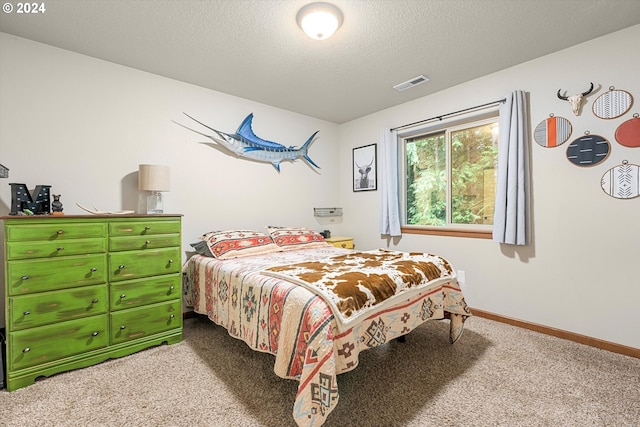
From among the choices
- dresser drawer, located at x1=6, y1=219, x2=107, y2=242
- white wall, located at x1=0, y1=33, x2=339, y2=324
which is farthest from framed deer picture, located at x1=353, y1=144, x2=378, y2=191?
dresser drawer, located at x1=6, y1=219, x2=107, y2=242

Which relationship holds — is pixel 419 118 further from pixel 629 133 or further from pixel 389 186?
pixel 629 133

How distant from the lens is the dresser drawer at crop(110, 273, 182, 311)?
7.18ft

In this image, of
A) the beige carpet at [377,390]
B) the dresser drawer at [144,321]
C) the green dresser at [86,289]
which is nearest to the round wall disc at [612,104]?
the beige carpet at [377,390]

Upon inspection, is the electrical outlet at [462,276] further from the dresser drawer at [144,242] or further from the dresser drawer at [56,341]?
the dresser drawer at [56,341]

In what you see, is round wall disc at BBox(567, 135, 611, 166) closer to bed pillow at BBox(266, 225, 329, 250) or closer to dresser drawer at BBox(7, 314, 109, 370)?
bed pillow at BBox(266, 225, 329, 250)

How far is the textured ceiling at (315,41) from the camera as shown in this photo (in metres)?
1.97

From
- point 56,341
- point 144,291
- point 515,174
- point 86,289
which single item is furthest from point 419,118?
point 56,341

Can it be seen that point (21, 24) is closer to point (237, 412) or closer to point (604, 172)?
point (237, 412)

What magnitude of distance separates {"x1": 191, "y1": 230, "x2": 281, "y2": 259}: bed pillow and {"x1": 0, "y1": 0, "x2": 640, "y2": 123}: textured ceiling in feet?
5.38

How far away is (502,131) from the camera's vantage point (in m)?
2.80

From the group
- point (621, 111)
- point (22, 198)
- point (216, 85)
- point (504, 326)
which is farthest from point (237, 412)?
point (621, 111)

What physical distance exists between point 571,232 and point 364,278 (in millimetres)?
2048

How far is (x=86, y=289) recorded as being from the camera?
206cm

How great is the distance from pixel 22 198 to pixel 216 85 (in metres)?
1.97
